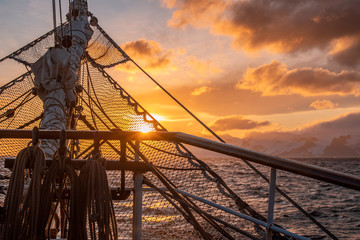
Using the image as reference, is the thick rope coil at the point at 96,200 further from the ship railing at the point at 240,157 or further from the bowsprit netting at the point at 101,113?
the bowsprit netting at the point at 101,113

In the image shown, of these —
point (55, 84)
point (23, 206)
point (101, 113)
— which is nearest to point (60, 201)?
point (23, 206)

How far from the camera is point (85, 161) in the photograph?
225cm

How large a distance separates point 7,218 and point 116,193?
0.87 metres

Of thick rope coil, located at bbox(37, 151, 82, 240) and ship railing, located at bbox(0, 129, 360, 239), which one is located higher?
ship railing, located at bbox(0, 129, 360, 239)

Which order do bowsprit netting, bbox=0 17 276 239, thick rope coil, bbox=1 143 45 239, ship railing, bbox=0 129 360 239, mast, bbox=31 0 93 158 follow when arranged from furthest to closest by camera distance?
bowsprit netting, bbox=0 17 276 239, mast, bbox=31 0 93 158, thick rope coil, bbox=1 143 45 239, ship railing, bbox=0 129 360 239

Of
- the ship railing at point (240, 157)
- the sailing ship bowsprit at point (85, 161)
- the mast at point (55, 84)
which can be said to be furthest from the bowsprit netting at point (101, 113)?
the ship railing at point (240, 157)

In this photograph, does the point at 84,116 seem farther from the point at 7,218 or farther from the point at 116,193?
the point at 7,218

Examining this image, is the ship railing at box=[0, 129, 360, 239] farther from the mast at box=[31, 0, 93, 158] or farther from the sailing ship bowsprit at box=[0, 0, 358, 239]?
the mast at box=[31, 0, 93, 158]

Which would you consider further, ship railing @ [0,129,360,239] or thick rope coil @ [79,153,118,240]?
thick rope coil @ [79,153,118,240]

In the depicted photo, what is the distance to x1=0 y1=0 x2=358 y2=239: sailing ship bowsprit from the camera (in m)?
2.00

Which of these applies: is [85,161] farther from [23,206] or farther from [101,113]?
[101,113]

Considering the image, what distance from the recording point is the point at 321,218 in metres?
12.1

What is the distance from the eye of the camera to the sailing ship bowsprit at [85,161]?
2.00 m

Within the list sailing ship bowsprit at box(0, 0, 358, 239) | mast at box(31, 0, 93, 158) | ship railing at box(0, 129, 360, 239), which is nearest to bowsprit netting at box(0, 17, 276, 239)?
sailing ship bowsprit at box(0, 0, 358, 239)
